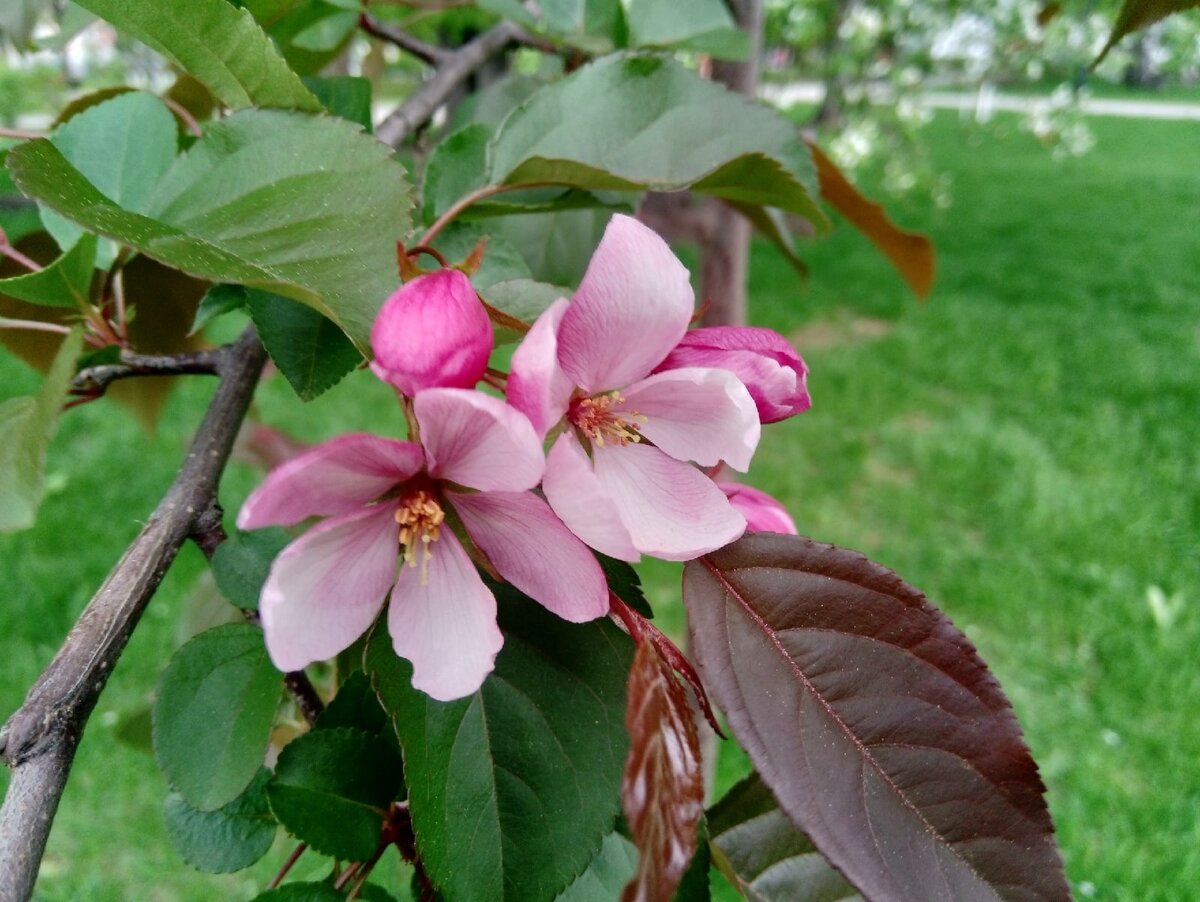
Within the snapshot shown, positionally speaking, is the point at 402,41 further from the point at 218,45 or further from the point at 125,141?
the point at 218,45

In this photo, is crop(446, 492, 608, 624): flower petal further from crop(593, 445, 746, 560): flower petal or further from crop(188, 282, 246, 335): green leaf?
crop(188, 282, 246, 335): green leaf

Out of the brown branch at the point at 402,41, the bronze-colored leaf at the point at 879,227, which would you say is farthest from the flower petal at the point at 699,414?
the brown branch at the point at 402,41

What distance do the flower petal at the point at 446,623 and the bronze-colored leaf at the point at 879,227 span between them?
2.09 ft

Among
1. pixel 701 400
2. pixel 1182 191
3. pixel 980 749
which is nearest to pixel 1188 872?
pixel 980 749

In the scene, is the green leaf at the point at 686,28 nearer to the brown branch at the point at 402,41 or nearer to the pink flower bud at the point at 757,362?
the brown branch at the point at 402,41

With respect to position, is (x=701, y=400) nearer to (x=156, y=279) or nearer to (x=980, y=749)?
(x=980, y=749)

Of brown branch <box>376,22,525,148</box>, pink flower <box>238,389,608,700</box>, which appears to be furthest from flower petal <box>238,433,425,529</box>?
brown branch <box>376,22,525,148</box>

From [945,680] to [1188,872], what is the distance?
71.1 inches

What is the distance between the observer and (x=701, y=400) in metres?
0.48

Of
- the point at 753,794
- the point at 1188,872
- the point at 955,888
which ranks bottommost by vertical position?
the point at 1188,872

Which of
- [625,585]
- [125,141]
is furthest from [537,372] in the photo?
[125,141]

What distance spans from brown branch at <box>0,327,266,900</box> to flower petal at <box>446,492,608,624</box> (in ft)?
0.51

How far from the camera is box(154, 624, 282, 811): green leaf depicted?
54 cm

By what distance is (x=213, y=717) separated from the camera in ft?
1.81
